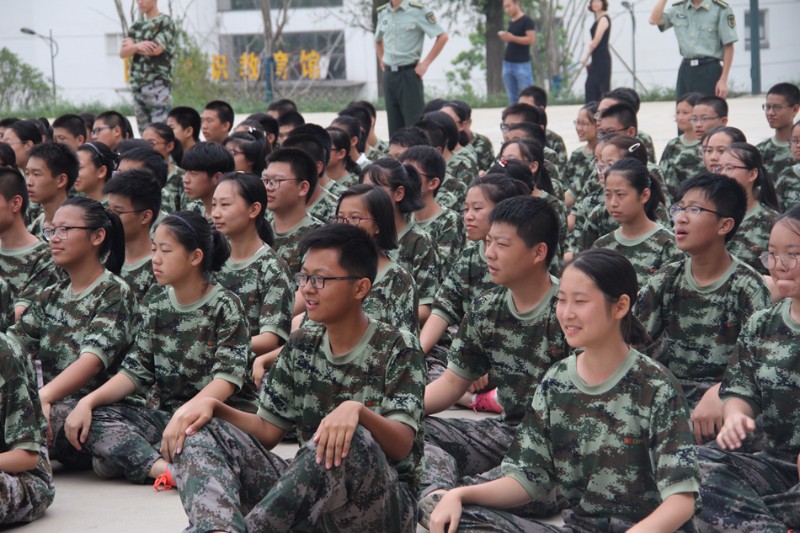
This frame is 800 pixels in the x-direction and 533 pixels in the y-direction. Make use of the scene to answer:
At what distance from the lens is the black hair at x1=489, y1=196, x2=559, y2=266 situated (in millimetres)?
3625

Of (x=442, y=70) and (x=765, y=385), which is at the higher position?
(x=442, y=70)

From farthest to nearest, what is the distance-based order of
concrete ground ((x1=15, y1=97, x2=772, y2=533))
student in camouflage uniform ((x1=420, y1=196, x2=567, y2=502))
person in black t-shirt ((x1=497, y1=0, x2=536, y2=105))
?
person in black t-shirt ((x1=497, y1=0, x2=536, y2=105)), student in camouflage uniform ((x1=420, y1=196, x2=567, y2=502)), concrete ground ((x1=15, y1=97, x2=772, y2=533))

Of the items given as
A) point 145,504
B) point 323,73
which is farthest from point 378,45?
point 323,73

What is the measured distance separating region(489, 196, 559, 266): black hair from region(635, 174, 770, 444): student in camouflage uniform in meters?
0.48

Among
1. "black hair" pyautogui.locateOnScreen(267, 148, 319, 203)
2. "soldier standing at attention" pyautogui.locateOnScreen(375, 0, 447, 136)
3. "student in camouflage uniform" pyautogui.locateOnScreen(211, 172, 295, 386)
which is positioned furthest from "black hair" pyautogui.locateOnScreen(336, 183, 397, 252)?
"soldier standing at attention" pyautogui.locateOnScreen(375, 0, 447, 136)

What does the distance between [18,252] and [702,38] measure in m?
5.50

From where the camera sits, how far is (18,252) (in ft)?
16.0

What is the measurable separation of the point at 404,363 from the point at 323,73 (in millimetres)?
23044

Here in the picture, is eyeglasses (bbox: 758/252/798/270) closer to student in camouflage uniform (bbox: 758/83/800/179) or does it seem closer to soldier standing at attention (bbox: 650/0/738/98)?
student in camouflage uniform (bbox: 758/83/800/179)

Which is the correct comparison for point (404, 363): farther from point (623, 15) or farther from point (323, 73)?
point (323, 73)

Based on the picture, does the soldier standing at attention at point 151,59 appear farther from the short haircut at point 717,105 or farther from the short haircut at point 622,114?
the short haircut at point 717,105

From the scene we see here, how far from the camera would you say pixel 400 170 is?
5.04 metres

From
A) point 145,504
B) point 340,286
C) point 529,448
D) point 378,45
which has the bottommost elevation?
point 145,504

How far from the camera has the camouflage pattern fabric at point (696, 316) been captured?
3.82m
